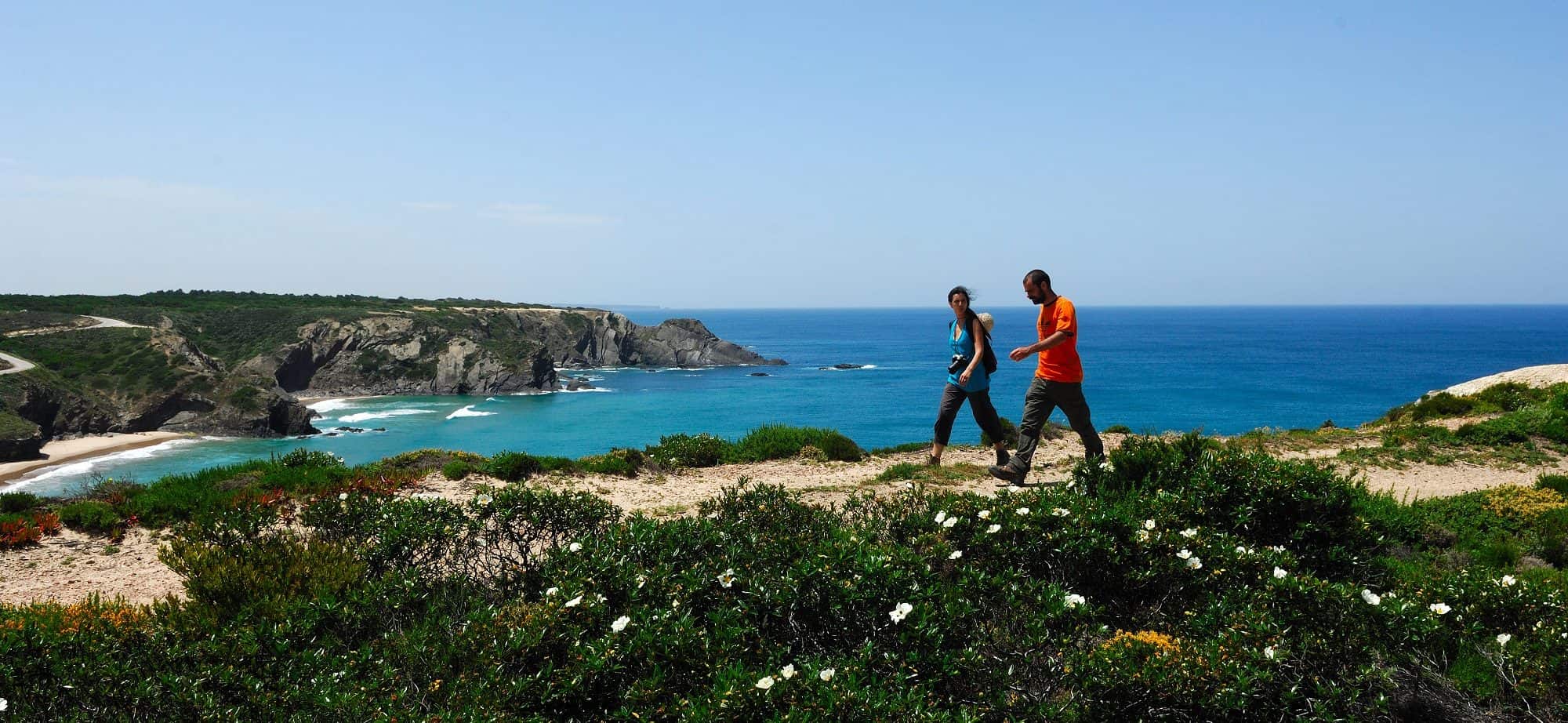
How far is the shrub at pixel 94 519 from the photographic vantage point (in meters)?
9.24

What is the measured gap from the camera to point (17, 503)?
10.7 meters

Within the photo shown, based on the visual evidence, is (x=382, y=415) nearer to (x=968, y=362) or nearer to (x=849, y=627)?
(x=968, y=362)

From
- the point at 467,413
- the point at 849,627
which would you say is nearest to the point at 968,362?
the point at 849,627

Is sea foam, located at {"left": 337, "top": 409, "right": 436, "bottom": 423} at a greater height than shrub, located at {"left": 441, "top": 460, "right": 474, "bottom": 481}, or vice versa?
shrub, located at {"left": 441, "top": 460, "right": 474, "bottom": 481}

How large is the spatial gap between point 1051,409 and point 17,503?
1319cm

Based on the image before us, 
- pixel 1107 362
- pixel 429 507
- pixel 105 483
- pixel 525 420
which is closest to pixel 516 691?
pixel 429 507

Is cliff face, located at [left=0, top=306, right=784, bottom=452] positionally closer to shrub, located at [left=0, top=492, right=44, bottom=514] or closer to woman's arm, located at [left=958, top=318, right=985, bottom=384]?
shrub, located at [left=0, top=492, right=44, bottom=514]

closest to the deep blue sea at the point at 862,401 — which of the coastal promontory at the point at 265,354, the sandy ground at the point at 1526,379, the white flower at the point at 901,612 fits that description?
the coastal promontory at the point at 265,354

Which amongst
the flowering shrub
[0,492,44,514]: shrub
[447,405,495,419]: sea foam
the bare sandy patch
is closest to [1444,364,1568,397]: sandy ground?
the flowering shrub

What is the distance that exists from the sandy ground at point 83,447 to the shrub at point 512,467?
45824 millimetres

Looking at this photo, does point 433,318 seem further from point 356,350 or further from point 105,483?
point 105,483

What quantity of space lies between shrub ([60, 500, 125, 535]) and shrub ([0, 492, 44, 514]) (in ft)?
5.20

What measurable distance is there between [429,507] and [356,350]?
98.2 meters

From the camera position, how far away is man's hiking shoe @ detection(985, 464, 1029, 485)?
10188 millimetres
